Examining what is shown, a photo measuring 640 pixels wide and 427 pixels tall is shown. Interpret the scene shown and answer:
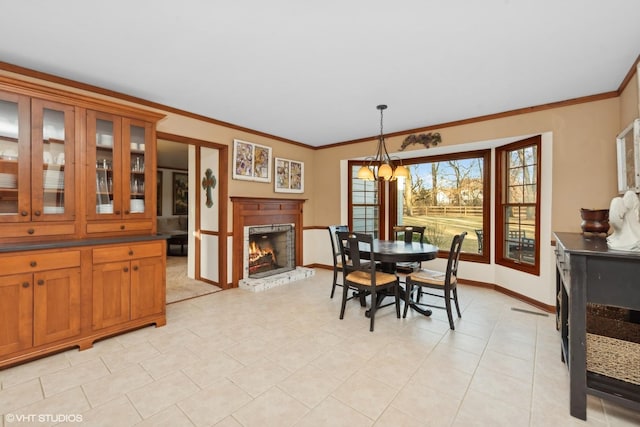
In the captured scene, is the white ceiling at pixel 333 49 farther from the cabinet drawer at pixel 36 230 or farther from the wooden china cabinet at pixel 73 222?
the cabinet drawer at pixel 36 230

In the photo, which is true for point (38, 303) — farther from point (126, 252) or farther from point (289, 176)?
point (289, 176)

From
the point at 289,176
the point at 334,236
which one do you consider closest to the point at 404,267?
the point at 334,236

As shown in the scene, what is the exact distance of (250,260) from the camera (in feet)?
15.6

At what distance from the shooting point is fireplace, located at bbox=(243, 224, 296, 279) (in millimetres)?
4699

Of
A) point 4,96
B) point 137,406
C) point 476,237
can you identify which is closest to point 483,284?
point 476,237

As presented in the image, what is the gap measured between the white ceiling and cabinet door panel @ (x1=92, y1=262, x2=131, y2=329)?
6.23 ft

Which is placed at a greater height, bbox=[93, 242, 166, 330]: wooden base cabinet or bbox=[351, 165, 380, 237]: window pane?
bbox=[351, 165, 380, 237]: window pane

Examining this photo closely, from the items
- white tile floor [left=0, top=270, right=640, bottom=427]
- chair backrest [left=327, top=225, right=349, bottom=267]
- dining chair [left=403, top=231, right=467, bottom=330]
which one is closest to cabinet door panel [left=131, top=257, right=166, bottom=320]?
white tile floor [left=0, top=270, right=640, bottom=427]

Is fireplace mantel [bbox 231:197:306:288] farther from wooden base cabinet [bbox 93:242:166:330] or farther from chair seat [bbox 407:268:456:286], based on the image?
chair seat [bbox 407:268:456:286]

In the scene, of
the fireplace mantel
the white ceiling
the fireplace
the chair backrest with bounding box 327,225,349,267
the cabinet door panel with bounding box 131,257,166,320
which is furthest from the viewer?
the fireplace

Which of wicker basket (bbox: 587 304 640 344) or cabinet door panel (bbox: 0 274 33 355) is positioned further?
cabinet door panel (bbox: 0 274 33 355)

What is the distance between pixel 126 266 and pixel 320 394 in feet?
7.23

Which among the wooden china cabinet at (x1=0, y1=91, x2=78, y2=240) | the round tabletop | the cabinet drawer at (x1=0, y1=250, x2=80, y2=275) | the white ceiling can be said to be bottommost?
the round tabletop

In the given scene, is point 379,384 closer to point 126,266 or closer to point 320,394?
point 320,394
